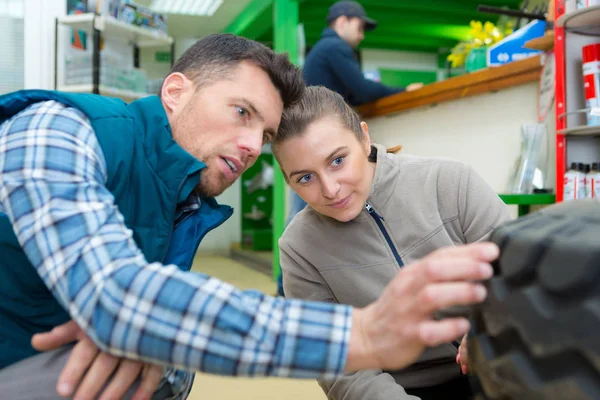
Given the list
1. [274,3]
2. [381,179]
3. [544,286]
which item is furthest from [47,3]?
[544,286]

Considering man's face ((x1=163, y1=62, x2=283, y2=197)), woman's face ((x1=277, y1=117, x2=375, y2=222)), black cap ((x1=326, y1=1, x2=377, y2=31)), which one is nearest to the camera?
man's face ((x1=163, y1=62, x2=283, y2=197))

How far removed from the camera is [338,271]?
130 cm

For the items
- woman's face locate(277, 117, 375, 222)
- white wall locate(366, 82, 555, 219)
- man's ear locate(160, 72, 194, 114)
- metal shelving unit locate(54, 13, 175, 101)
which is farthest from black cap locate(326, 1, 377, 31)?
man's ear locate(160, 72, 194, 114)

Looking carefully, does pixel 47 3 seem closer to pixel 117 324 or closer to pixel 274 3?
pixel 274 3

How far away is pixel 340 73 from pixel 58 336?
2520mm

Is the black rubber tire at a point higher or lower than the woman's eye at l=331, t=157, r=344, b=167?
lower

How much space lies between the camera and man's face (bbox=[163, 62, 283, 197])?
42.0 inches

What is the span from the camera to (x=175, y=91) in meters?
1.16

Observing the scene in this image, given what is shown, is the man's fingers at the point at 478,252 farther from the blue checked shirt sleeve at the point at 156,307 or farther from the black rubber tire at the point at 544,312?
the blue checked shirt sleeve at the point at 156,307

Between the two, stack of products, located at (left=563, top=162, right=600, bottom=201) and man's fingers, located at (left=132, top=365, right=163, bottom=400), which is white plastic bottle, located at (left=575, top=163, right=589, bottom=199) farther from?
man's fingers, located at (left=132, top=365, right=163, bottom=400)

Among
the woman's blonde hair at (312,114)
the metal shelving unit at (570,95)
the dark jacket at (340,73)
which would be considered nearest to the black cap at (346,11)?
the dark jacket at (340,73)

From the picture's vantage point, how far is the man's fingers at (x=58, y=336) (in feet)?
2.39

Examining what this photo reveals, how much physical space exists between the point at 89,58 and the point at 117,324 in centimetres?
397

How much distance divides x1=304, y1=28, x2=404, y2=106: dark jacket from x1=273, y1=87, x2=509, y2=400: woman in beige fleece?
169cm
